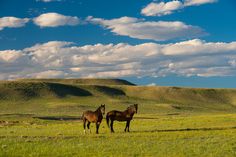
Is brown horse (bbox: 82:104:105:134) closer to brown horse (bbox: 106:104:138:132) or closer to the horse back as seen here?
brown horse (bbox: 106:104:138:132)

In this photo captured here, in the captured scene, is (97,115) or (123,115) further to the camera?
(123,115)

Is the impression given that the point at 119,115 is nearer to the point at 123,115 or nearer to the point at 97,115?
the point at 123,115

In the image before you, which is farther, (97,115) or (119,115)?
(119,115)

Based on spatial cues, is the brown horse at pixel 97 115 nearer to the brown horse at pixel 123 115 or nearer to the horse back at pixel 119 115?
the brown horse at pixel 123 115

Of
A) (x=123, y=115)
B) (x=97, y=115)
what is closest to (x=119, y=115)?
(x=123, y=115)

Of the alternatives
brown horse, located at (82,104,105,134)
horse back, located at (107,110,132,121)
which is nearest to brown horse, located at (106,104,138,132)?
horse back, located at (107,110,132,121)

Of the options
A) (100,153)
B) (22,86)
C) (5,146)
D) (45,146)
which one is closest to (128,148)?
(100,153)

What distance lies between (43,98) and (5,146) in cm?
14473

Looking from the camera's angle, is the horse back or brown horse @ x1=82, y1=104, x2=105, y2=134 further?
the horse back

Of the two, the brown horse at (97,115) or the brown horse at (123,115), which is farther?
the brown horse at (123,115)

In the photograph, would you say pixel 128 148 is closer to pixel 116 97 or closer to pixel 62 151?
pixel 62 151

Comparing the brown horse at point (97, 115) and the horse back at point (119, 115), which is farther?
the horse back at point (119, 115)

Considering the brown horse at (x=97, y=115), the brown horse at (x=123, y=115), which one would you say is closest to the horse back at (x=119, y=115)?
the brown horse at (x=123, y=115)

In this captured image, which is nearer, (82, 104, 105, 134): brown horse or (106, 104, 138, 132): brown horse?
(82, 104, 105, 134): brown horse
